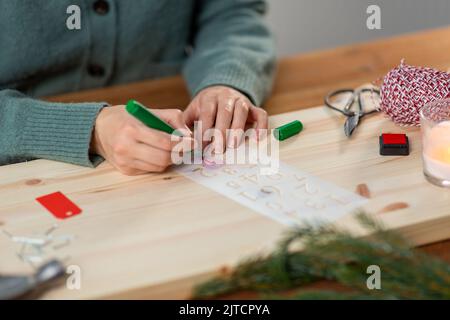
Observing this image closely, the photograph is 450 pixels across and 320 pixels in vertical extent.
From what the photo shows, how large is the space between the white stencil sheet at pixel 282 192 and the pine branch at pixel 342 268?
2.2 inches

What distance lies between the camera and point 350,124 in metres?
0.94

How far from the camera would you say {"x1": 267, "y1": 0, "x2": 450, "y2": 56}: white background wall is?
2.23m

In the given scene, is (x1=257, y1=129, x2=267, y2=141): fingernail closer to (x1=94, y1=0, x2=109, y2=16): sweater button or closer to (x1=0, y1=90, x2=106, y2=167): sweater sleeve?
(x1=0, y1=90, x2=106, y2=167): sweater sleeve

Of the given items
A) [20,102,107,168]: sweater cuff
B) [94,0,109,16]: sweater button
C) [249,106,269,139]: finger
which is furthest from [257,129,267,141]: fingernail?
[94,0,109,16]: sweater button

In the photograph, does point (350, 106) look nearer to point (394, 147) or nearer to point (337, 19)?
point (394, 147)

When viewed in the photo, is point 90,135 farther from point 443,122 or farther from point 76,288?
point 443,122

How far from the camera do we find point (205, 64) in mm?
1255

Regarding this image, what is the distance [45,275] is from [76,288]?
0.03 m

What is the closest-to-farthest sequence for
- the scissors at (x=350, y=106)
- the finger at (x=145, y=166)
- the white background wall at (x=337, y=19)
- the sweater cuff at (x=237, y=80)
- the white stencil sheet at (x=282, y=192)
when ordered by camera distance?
1. the white stencil sheet at (x=282, y=192)
2. the finger at (x=145, y=166)
3. the scissors at (x=350, y=106)
4. the sweater cuff at (x=237, y=80)
5. the white background wall at (x=337, y=19)

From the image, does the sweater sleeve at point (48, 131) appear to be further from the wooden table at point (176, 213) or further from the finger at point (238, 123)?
the finger at point (238, 123)

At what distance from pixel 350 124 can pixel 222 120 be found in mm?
186

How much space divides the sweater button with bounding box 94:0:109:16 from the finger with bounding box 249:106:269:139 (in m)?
0.40

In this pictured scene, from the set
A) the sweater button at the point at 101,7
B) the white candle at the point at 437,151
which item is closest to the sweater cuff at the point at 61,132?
the sweater button at the point at 101,7

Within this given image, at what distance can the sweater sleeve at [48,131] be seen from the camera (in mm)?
894
